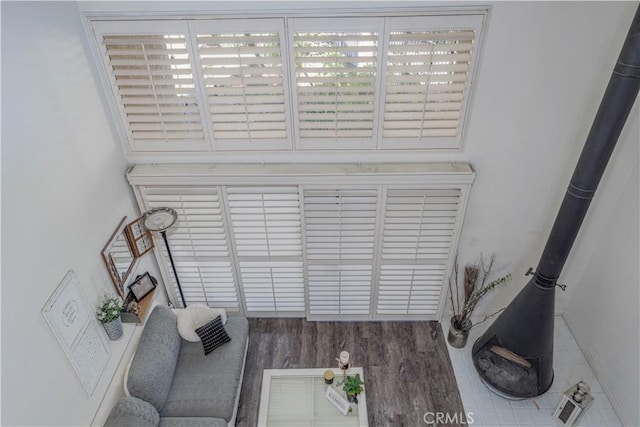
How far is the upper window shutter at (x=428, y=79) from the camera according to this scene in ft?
9.16

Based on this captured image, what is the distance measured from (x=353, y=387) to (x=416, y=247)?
1.33m

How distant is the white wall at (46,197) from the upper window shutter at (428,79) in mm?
2120

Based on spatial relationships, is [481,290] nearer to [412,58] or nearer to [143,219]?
[412,58]

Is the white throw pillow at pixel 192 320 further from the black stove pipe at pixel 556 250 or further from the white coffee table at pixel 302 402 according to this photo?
the black stove pipe at pixel 556 250

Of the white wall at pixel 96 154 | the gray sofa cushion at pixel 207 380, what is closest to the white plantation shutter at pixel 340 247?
the white wall at pixel 96 154

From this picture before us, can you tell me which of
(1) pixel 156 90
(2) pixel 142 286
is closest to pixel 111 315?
(2) pixel 142 286

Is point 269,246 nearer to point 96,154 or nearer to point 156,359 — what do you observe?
point 156,359

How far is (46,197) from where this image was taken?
2422 mm

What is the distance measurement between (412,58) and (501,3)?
64 centimetres

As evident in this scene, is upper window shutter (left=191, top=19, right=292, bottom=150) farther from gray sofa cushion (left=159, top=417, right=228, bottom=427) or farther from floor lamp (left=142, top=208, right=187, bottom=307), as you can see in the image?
gray sofa cushion (left=159, top=417, right=228, bottom=427)

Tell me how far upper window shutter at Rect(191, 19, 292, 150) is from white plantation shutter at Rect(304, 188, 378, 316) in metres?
0.62

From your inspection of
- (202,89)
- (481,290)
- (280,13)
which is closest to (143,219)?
(202,89)

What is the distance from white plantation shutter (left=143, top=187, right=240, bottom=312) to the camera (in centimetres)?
354

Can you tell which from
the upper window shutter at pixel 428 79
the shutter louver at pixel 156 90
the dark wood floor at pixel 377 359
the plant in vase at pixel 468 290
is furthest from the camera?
the plant in vase at pixel 468 290
